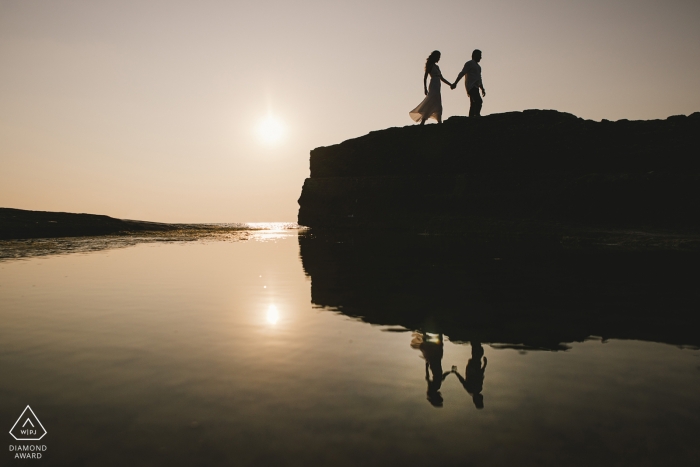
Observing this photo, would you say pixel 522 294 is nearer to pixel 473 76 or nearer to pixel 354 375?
pixel 354 375

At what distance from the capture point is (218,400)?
2.44 m

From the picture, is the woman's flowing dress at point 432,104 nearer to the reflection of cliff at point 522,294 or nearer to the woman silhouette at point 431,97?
the woman silhouette at point 431,97

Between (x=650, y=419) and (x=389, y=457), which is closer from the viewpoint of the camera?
(x=389, y=457)

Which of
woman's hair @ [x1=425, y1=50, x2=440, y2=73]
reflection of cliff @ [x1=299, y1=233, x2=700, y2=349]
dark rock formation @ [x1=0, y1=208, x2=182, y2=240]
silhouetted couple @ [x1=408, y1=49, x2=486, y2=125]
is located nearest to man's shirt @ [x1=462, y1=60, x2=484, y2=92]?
silhouetted couple @ [x1=408, y1=49, x2=486, y2=125]

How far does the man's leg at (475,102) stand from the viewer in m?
15.3

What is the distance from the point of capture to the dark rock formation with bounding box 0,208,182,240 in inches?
713

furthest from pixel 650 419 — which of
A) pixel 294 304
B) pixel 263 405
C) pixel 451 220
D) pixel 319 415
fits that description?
pixel 451 220

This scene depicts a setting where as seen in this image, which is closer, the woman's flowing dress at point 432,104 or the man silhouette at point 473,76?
the man silhouette at point 473,76

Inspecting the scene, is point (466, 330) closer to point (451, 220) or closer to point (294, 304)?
point (294, 304)

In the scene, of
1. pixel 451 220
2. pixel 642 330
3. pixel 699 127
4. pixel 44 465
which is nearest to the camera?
pixel 44 465

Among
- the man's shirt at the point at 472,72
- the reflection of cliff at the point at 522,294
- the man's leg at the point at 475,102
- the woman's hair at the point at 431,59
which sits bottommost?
the reflection of cliff at the point at 522,294

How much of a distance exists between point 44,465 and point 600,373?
2979mm

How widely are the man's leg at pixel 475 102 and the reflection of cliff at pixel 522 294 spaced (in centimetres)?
783

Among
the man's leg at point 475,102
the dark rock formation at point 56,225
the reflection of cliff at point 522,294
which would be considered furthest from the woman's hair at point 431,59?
the dark rock formation at point 56,225
